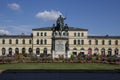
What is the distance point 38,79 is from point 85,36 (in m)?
90.7

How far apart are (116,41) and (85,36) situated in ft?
36.2

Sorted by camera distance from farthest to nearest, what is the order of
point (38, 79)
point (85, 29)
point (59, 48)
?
point (85, 29) → point (59, 48) → point (38, 79)

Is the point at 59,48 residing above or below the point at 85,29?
below

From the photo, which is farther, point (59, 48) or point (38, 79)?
point (59, 48)

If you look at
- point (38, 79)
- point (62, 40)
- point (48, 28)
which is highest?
point (48, 28)

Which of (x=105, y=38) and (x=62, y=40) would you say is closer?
(x=62, y=40)

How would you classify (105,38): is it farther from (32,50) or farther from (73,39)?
(32,50)

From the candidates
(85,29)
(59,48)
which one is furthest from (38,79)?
(85,29)

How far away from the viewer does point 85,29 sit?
110 m

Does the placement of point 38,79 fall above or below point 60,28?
below

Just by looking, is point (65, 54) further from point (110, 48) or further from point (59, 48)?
point (110, 48)

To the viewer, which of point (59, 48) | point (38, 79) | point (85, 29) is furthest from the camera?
point (85, 29)

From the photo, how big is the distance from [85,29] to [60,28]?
6210cm

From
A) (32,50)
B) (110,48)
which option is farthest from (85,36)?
(32,50)
